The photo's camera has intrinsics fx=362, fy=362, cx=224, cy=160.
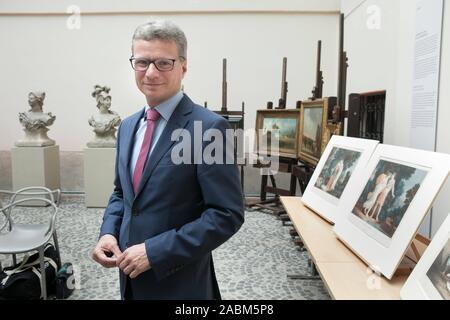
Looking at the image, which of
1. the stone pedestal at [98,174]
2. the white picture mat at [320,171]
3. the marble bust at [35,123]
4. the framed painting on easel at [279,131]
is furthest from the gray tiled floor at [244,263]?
the marble bust at [35,123]

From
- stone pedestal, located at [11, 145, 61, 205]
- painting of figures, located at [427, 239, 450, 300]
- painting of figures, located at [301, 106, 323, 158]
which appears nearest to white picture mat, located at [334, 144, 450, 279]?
painting of figures, located at [427, 239, 450, 300]

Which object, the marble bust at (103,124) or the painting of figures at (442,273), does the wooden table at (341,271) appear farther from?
the marble bust at (103,124)

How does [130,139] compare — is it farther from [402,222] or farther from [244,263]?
[244,263]

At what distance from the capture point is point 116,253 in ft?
4.37

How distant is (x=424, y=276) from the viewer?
4.25 ft

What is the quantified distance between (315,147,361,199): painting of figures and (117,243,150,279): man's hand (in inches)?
Result: 57.5

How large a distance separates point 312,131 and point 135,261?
305cm

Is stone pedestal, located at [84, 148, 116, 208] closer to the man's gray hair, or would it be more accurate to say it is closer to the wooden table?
the wooden table

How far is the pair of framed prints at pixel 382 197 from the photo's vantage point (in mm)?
1408

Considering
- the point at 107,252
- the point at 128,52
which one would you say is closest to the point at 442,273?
the point at 107,252

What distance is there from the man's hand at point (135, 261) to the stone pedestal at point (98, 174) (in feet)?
16.0

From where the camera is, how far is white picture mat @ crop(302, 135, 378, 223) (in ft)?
6.79

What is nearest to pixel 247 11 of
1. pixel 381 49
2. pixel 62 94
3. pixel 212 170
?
pixel 381 49
